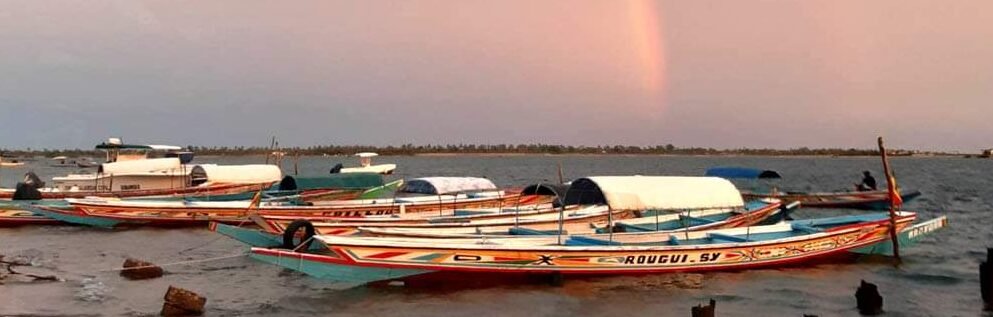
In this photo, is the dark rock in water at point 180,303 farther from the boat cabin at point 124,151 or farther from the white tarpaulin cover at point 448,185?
the boat cabin at point 124,151

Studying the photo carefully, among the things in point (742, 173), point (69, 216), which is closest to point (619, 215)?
point (742, 173)

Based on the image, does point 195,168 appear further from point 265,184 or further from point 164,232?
point 164,232

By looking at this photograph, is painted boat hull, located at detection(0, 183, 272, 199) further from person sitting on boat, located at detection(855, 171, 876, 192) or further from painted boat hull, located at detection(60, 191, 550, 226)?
person sitting on boat, located at detection(855, 171, 876, 192)

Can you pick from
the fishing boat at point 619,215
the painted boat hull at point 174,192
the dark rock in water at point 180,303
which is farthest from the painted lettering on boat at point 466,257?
the painted boat hull at point 174,192

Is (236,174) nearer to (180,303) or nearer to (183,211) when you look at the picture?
(183,211)

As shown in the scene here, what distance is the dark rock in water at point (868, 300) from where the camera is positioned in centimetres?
1558

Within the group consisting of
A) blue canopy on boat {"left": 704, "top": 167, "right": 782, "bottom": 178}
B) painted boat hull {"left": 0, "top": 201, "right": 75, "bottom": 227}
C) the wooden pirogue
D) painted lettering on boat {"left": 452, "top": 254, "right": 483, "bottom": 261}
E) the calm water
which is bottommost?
the calm water

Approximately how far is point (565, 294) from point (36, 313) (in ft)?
32.4

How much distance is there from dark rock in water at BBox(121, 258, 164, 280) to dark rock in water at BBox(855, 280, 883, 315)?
15226 millimetres

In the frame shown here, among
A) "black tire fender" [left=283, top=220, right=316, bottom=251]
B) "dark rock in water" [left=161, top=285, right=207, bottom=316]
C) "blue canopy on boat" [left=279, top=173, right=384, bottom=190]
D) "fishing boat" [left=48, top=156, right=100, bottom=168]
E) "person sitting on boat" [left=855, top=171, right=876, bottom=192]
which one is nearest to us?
"dark rock in water" [left=161, top=285, right=207, bottom=316]

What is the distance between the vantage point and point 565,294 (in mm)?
16531

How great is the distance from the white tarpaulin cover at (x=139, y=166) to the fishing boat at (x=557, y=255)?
2524 cm

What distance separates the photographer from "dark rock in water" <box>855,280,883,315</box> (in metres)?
15.6

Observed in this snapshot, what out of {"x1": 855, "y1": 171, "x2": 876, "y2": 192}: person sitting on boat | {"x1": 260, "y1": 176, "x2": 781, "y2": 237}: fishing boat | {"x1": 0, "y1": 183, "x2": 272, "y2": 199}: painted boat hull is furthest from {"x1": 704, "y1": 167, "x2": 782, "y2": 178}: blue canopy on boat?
{"x1": 0, "y1": 183, "x2": 272, "y2": 199}: painted boat hull
